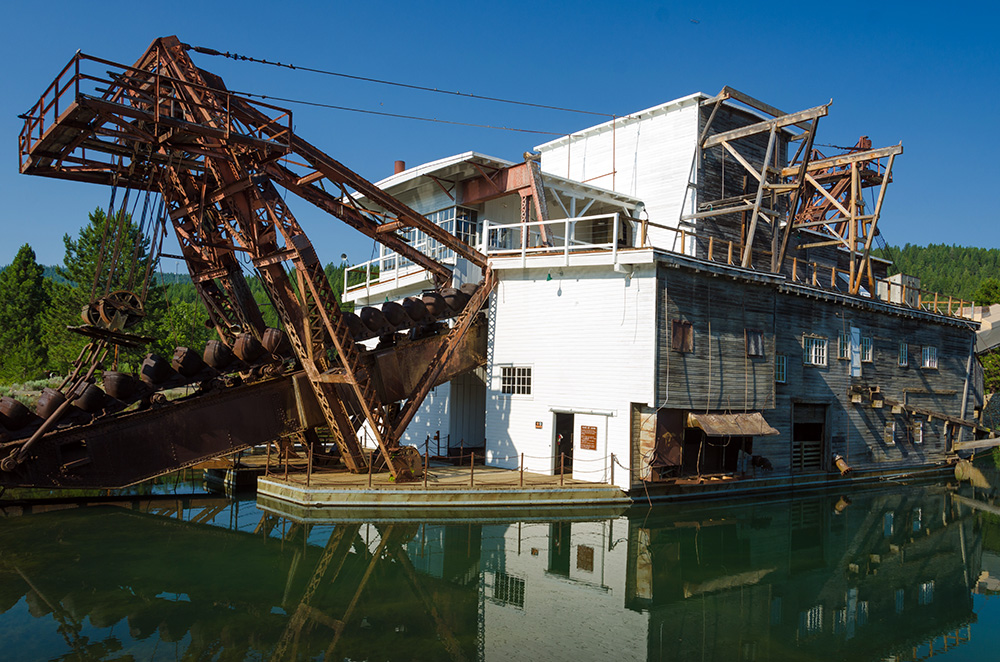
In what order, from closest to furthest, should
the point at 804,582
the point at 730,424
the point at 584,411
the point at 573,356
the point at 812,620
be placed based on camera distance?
1. the point at 812,620
2. the point at 804,582
3. the point at 730,424
4. the point at 584,411
5. the point at 573,356

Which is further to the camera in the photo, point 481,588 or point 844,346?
point 844,346

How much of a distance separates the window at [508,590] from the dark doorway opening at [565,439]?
26.1 ft

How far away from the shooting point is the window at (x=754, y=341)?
2191cm

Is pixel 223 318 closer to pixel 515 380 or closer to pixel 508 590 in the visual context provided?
pixel 515 380

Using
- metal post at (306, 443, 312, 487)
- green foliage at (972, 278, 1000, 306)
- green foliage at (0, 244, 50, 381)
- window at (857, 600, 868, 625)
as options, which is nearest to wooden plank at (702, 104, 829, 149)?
window at (857, 600, 868, 625)

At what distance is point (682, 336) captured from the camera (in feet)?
66.2

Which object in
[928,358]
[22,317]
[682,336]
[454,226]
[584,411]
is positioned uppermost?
[454,226]

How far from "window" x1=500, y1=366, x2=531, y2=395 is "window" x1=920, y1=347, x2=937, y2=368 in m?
20.5

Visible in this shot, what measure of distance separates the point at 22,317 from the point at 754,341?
5449 cm

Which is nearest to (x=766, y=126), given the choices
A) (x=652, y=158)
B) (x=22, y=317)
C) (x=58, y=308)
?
(x=652, y=158)

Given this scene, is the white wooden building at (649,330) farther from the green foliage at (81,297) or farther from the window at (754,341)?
the green foliage at (81,297)

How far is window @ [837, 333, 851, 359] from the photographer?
26852 millimetres

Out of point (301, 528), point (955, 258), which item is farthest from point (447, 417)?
point (955, 258)

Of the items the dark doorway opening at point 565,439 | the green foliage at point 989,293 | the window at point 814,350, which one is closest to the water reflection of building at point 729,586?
the dark doorway opening at point 565,439
